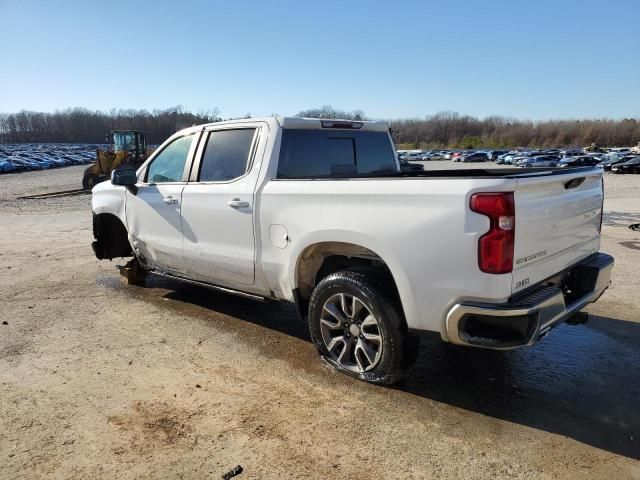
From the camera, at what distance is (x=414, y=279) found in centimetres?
327

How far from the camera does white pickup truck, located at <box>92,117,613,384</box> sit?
3.01m

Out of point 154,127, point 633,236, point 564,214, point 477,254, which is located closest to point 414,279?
point 477,254

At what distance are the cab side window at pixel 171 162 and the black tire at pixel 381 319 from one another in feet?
7.38

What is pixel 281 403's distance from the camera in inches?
140

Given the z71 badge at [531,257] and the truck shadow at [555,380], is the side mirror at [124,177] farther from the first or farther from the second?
the z71 badge at [531,257]

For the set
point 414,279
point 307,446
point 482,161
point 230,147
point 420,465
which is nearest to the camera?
point 420,465

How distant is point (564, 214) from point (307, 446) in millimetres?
2255

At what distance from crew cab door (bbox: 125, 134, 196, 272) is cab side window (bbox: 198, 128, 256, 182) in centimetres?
28

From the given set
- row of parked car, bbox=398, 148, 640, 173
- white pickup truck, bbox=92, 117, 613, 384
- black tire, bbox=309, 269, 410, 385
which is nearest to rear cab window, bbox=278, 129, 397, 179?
white pickup truck, bbox=92, 117, 613, 384

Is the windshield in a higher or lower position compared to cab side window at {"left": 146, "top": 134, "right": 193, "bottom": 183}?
higher

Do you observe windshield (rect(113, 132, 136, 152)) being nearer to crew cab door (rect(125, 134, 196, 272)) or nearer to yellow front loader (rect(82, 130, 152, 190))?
yellow front loader (rect(82, 130, 152, 190))

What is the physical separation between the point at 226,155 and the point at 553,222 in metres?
2.83

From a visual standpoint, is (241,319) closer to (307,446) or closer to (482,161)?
(307,446)

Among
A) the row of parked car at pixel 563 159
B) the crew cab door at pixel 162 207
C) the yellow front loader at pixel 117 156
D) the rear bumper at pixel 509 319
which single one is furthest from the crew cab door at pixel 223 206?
the yellow front loader at pixel 117 156
